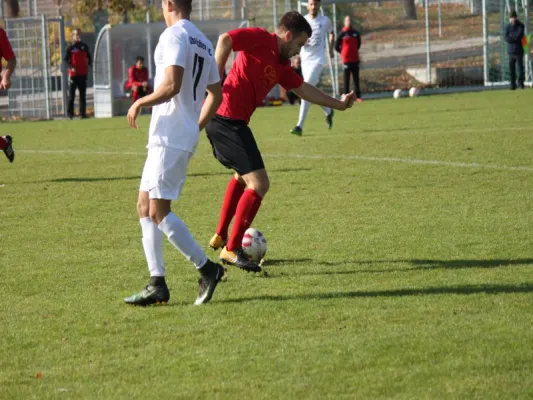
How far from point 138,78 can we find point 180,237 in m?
21.9

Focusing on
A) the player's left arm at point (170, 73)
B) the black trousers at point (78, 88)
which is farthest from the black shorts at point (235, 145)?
the black trousers at point (78, 88)

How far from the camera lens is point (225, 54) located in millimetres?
7012

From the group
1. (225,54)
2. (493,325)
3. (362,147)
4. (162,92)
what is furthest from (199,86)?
(362,147)

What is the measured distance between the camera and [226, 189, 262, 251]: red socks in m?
7.27

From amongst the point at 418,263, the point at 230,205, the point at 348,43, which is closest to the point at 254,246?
the point at 230,205

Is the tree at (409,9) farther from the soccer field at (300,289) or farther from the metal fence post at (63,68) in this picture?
the soccer field at (300,289)

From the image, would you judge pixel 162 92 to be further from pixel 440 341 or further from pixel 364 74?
pixel 364 74

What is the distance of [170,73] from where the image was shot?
19.1ft

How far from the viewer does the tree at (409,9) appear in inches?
1318

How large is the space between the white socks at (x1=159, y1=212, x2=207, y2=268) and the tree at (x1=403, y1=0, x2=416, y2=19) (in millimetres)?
28251

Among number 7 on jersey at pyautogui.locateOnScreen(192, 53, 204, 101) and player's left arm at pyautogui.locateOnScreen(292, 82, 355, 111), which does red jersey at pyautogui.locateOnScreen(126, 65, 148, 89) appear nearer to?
player's left arm at pyautogui.locateOnScreen(292, 82, 355, 111)

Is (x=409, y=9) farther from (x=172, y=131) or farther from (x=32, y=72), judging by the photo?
(x=172, y=131)

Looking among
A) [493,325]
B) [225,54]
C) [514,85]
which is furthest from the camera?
[514,85]

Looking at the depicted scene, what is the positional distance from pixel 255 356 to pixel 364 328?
735 millimetres
